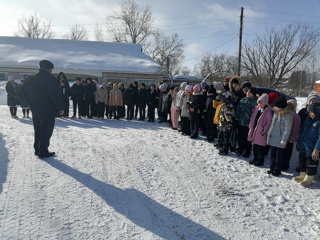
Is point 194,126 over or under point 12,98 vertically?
under

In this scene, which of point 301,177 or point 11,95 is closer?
point 301,177

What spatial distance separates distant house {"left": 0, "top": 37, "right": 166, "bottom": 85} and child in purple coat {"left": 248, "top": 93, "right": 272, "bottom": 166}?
1780 centimetres

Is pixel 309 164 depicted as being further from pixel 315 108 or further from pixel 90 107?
pixel 90 107

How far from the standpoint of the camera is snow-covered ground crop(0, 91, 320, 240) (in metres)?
2.73

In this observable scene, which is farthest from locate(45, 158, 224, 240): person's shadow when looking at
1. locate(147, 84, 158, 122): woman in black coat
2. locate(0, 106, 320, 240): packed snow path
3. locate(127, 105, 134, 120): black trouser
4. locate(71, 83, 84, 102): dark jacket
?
locate(71, 83, 84, 102): dark jacket

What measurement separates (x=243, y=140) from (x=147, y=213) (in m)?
3.50

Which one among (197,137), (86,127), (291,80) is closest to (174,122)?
(197,137)

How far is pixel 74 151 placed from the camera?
5.41 m

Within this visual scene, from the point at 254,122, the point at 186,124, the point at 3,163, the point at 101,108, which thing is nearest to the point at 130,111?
the point at 101,108

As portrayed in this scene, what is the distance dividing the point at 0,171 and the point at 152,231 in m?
3.21

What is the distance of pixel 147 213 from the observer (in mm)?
3068

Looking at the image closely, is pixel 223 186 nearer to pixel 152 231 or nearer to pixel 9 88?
pixel 152 231

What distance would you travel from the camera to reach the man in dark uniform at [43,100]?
14.8ft

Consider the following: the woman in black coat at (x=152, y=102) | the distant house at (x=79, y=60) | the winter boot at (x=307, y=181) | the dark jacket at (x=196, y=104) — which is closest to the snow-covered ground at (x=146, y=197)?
the winter boot at (x=307, y=181)
